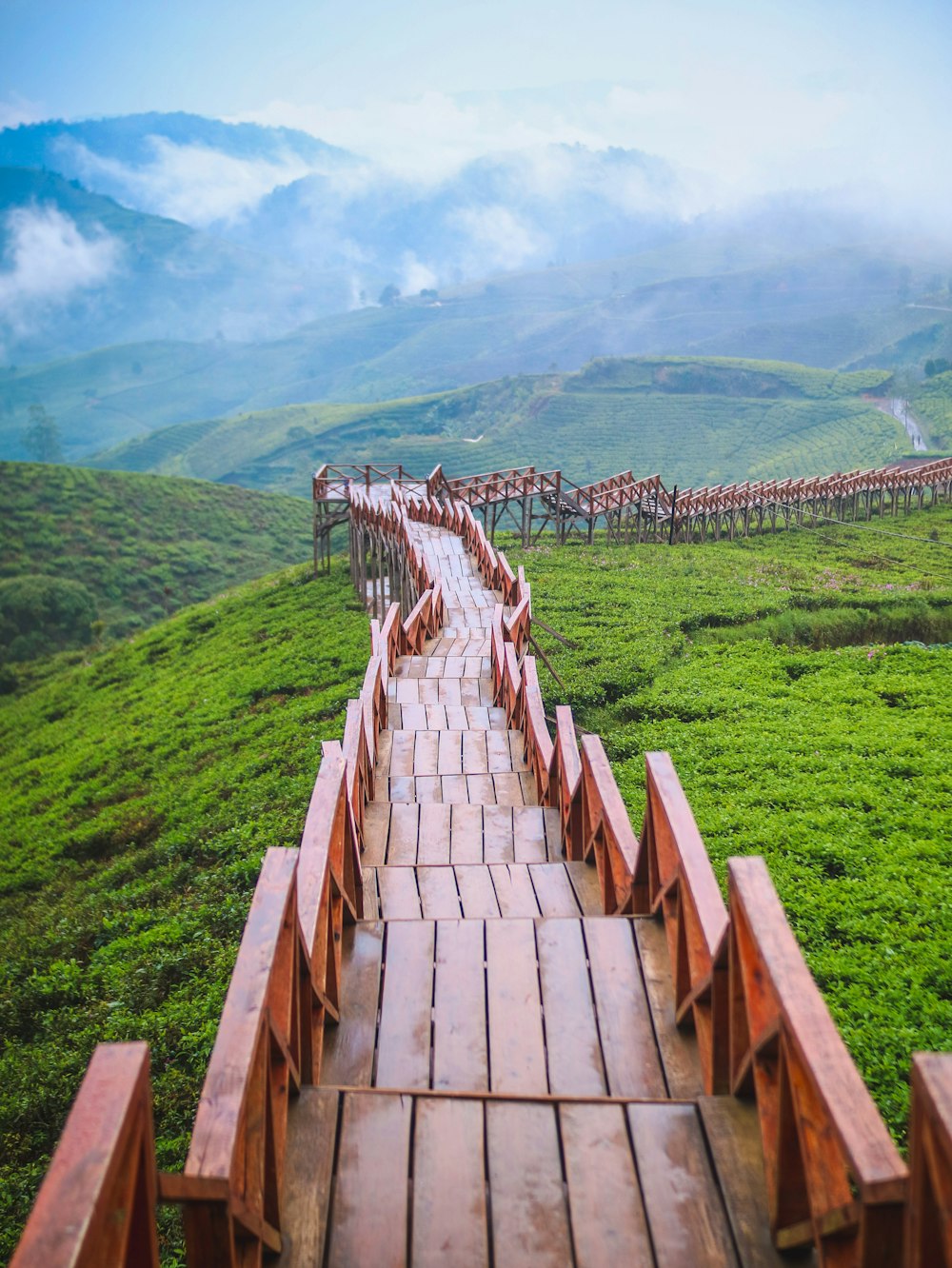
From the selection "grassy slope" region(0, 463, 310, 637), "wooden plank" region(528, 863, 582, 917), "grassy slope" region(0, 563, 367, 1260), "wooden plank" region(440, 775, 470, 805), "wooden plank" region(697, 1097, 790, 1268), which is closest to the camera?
"wooden plank" region(697, 1097, 790, 1268)

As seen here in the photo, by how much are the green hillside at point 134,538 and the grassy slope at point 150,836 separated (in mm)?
16335

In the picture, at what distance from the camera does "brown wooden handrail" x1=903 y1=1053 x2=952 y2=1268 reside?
1.65m

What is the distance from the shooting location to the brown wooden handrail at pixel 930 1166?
64.8 inches

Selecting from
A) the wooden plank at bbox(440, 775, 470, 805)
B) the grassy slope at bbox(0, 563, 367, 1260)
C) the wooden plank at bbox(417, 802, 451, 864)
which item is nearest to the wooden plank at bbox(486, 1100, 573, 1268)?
the wooden plank at bbox(417, 802, 451, 864)

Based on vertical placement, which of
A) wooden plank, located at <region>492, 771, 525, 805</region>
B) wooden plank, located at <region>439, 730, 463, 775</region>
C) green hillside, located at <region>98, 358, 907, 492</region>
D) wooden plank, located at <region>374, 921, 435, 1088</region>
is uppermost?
wooden plank, located at <region>374, 921, 435, 1088</region>

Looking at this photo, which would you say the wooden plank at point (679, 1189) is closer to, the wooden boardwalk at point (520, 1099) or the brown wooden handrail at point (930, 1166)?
the wooden boardwalk at point (520, 1099)

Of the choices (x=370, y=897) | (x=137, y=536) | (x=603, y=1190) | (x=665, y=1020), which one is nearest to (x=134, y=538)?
(x=137, y=536)

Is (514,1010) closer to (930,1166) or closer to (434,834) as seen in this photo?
(930,1166)

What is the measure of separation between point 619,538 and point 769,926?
29557mm

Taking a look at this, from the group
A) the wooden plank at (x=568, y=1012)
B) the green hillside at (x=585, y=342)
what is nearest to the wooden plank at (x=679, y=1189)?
the wooden plank at (x=568, y=1012)

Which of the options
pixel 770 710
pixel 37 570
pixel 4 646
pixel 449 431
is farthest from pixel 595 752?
pixel 449 431

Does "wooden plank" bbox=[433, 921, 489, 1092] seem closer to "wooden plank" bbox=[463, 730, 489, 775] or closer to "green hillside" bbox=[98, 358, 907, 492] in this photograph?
"wooden plank" bbox=[463, 730, 489, 775]

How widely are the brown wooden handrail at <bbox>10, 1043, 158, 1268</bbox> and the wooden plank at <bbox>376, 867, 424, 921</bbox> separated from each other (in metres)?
2.25

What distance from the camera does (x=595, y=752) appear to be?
15.0 ft
